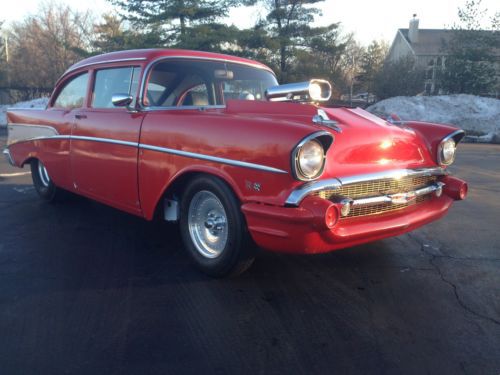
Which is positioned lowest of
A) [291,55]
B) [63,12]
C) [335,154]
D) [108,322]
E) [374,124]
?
[108,322]

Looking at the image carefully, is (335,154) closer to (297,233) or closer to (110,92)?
(297,233)

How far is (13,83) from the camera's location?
28.1 meters

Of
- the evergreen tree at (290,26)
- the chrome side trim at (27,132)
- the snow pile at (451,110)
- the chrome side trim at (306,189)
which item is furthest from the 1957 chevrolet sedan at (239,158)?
the evergreen tree at (290,26)

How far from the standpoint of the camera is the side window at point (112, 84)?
13.0ft

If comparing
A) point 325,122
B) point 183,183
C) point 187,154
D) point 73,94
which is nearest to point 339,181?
point 325,122

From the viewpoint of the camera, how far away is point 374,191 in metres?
2.96

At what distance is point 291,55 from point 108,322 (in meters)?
21.4

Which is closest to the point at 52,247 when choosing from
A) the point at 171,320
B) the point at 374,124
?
the point at 171,320

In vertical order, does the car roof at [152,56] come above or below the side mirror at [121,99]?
above

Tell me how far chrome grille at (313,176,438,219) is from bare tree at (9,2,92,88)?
28.4 meters

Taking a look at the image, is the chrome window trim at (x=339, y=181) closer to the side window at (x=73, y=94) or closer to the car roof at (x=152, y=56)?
the car roof at (x=152, y=56)

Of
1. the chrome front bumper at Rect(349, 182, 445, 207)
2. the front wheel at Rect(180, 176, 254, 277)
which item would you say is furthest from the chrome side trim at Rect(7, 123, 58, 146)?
the chrome front bumper at Rect(349, 182, 445, 207)

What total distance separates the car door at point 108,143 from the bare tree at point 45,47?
2611 cm

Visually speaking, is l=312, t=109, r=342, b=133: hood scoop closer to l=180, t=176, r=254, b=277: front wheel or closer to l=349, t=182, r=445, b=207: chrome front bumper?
l=349, t=182, r=445, b=207: chrome front bumper
